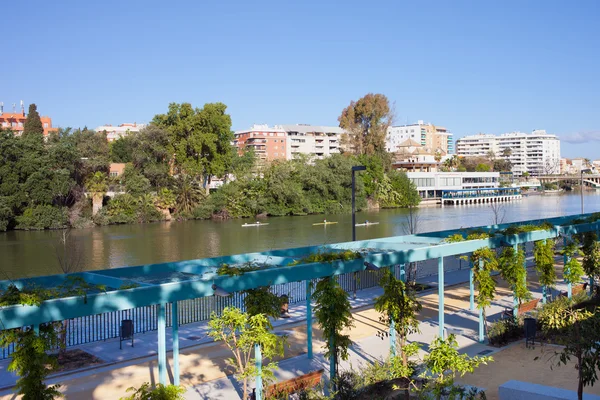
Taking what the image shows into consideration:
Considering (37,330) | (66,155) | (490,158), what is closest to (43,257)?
(66,155)

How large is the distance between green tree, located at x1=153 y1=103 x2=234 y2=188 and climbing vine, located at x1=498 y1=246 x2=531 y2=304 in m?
54.1

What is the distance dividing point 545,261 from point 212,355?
972cm

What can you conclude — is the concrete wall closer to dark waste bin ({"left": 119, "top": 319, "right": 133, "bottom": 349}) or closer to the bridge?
dark waste bin ({"left": 119, "top": 319, "right": 133, "bottom": 349})

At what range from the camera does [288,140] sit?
12431 centimetres

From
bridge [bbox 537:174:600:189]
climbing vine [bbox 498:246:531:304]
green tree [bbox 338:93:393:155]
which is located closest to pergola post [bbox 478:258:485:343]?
climbing vine [bbox 498:246:531:304]

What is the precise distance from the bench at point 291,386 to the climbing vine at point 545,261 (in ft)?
29.5

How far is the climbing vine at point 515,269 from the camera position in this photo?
51.3ft

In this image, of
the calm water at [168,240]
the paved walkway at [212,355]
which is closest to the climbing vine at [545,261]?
the paved walkway at [212,355]

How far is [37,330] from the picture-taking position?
8.00m

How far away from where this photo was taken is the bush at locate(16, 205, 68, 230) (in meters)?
54.0

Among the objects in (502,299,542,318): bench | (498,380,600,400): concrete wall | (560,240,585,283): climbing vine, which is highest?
(560,240,585,283): climbing vine

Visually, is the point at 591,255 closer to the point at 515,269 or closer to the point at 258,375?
the point at 515,269

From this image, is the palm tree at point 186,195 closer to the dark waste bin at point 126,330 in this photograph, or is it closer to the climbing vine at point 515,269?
the dark waste bin at point 126,330

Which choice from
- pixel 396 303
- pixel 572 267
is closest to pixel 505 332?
pixel 396 303
